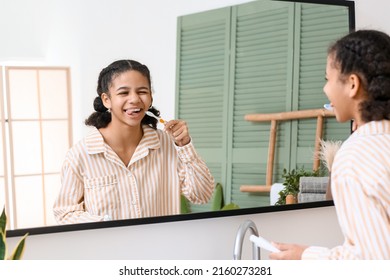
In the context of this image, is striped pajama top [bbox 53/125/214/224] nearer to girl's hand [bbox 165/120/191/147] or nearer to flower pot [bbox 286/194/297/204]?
girl's hand [bbox 165/120/191/147]

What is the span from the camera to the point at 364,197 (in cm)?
124

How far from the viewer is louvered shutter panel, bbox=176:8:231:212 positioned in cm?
200

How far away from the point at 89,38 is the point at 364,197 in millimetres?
998

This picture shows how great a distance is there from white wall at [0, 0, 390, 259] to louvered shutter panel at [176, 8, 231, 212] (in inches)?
1.7

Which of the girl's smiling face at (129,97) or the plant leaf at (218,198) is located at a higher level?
the girl's smiling face at (129,97)

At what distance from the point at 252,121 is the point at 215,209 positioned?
0.35 meters

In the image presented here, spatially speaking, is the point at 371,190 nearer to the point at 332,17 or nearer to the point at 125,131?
the point at 125,131

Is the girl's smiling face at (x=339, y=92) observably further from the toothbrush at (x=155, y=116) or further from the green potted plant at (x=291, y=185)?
the green potted plant at (x=291, y=185)

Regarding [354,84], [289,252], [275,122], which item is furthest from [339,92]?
[275,122]

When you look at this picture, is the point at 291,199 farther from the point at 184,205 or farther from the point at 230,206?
the point at 184,205

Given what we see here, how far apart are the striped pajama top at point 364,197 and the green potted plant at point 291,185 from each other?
0.93 metres

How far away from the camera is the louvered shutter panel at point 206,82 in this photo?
2.00m

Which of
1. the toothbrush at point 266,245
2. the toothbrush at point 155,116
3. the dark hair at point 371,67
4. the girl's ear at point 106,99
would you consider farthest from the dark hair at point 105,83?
the dark hair at point 371,67
